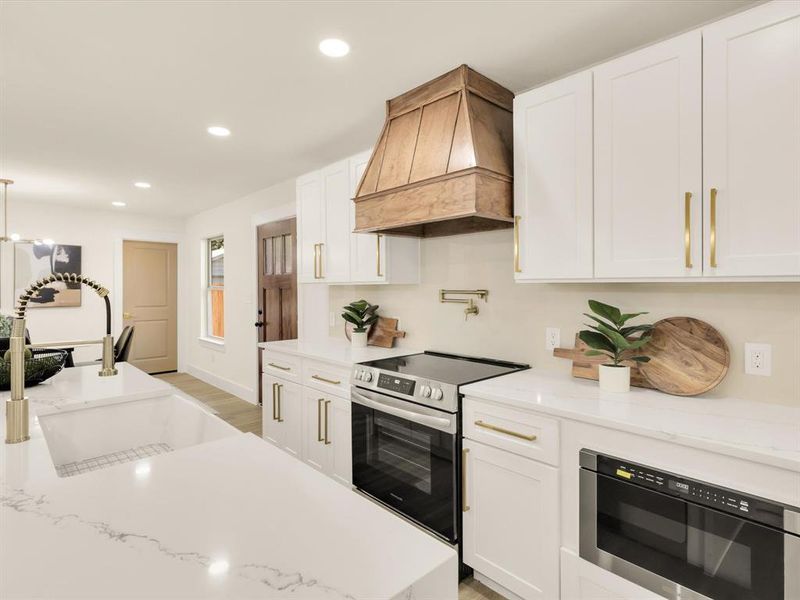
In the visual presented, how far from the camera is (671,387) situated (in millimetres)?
1844

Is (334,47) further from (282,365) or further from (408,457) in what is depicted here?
(282,365)

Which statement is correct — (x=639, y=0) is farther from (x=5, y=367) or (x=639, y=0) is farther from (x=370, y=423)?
(x=5, y=367)

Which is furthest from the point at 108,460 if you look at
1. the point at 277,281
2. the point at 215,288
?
the point at 215,288

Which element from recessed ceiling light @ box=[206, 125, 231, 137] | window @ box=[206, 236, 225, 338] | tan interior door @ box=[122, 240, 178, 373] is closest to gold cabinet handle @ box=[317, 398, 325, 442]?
recessed ceiling light @ box=[206, 125, 231, 137]

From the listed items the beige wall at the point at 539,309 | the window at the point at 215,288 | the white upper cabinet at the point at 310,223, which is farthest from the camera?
the window at the point at 215,288

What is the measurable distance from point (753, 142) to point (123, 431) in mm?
2505

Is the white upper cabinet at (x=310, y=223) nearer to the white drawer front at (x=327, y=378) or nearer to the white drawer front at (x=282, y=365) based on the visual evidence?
the white drawer front at (x=282, y=365)

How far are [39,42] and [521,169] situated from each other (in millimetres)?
2251

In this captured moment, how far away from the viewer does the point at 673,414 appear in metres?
1.57

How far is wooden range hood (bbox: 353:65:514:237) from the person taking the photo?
209cm

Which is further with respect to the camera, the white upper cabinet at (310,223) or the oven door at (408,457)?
the white upper cabinet at (310,223)

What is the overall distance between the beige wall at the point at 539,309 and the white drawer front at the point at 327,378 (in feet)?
2.11

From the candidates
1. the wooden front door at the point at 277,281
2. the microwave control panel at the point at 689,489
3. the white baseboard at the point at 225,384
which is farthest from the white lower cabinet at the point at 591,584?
the white baseboard at the point at 225,384

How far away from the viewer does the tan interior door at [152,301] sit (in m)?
6.26
